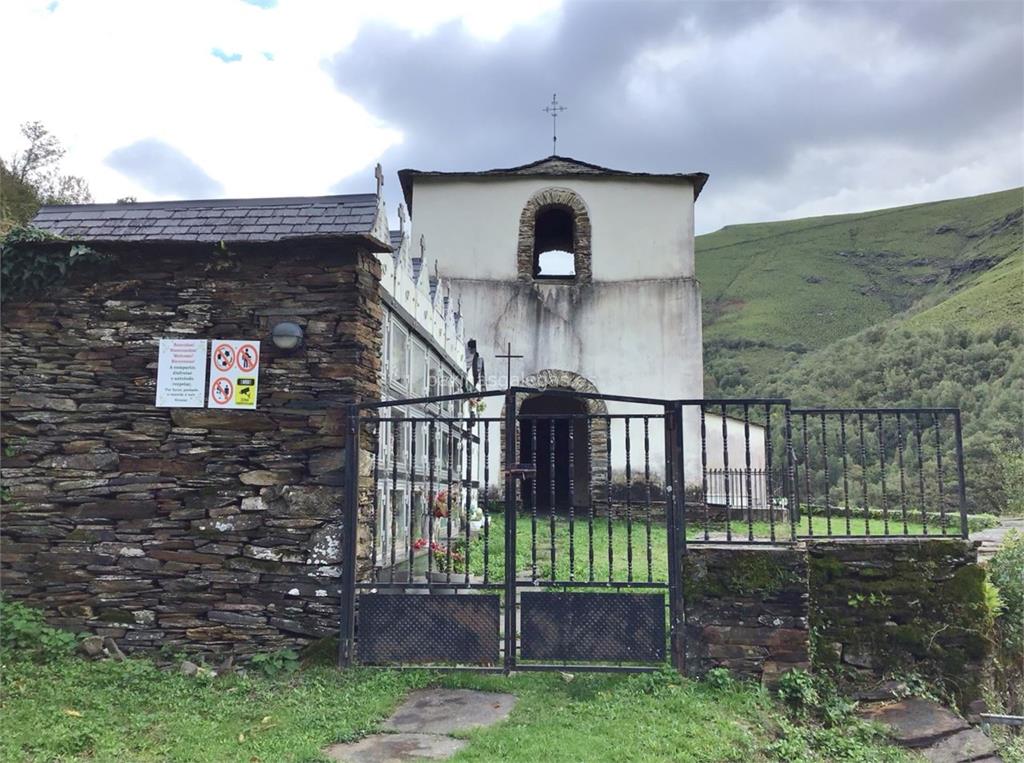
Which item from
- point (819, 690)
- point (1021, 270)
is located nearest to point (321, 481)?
point (819, 690)

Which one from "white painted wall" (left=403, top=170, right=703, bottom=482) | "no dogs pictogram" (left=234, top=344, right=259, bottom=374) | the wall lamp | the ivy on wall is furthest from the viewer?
"white painted wall" (left=403, top=170, right=703, bottom=482)

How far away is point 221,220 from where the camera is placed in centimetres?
605

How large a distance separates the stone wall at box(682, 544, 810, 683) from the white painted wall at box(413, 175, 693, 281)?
39.9 ft

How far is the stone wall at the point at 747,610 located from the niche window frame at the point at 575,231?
12207mm

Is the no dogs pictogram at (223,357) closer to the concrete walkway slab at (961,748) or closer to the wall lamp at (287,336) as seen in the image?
the wall lamp at (287,336)

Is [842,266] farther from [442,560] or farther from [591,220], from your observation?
[442,560]

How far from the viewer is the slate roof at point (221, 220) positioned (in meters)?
5.74

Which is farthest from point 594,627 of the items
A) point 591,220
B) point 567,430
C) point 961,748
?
point 591,220

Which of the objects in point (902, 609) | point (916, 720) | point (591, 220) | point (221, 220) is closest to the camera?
point (916, 720)

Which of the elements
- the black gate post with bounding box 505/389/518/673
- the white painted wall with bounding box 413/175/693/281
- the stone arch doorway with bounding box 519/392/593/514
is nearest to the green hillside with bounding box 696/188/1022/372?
the stone arch doorway with bounding box 519/392/593/514

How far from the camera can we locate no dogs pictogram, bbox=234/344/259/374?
5719 millimetres

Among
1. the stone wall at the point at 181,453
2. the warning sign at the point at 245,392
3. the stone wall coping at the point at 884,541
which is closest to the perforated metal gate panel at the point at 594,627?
the stone wall coping at the point at 884,541

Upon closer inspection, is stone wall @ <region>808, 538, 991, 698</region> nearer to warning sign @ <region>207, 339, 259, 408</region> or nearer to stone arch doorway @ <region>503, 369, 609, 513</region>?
warning sign @ <region>207, 339, 259, 408</region>

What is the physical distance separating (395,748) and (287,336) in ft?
10.1
